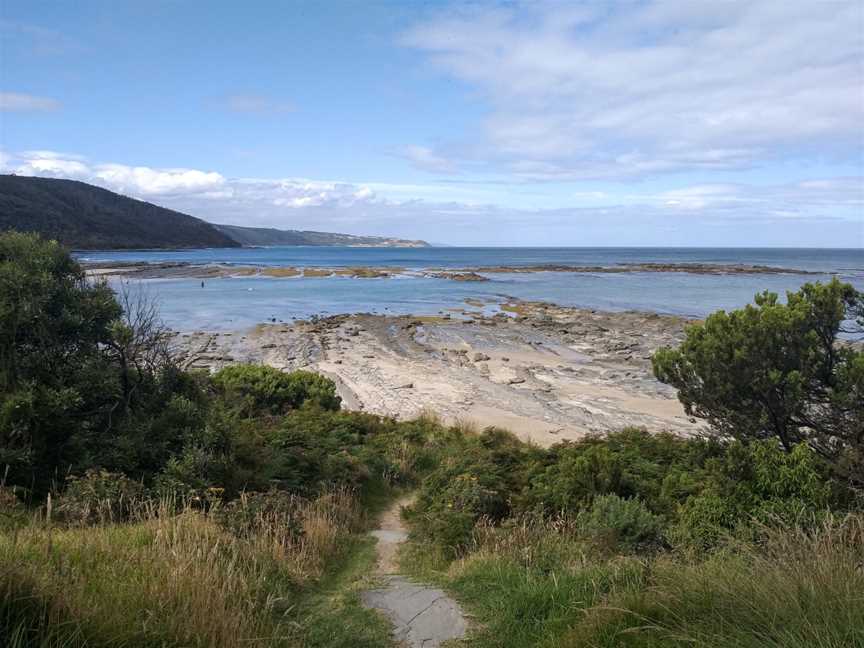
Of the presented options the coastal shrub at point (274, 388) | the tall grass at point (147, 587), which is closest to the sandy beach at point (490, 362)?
the coastal shrub at point (274, 388)

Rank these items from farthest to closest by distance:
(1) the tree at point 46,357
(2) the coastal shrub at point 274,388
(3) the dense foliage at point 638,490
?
(2) the coastal shrub at point 274,388, (1) the tree at point 46,357, (3) the dense foliage at point 638,490

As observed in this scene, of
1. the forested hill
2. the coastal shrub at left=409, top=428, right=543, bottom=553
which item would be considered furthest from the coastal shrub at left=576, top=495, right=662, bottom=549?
the forested hill

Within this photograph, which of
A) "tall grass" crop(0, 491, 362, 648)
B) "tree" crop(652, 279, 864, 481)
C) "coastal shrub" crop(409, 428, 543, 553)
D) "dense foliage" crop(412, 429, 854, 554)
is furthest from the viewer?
"tree" crop(652, 279, 864, 481)

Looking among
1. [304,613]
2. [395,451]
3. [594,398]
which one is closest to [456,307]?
[594,398]

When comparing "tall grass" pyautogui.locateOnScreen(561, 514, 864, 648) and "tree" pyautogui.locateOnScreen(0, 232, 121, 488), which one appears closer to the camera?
"tall grass" pyautogui.locateOnScreen(561, 514, 864, 648)

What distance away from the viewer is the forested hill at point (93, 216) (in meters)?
108

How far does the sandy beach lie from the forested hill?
260ft

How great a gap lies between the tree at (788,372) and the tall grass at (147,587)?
6.91 m

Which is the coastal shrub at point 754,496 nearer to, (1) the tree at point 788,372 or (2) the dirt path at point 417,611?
(1) the tree at point 788,372

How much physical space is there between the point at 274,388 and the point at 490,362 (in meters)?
12.7

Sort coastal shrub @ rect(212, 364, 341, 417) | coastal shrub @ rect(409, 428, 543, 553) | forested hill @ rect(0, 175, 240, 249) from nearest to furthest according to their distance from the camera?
coastal shrub @ rect(409, 428, 543, 553)
coastal shrub @ rect(212, 364, 341, 417)
forested hill @ rect(0, 175, 240, 249)

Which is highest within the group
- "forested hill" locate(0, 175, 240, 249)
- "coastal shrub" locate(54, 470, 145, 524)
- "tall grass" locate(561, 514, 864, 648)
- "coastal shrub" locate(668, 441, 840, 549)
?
"forested hill" locate(0, 175, 240, 249)

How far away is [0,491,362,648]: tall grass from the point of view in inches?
114

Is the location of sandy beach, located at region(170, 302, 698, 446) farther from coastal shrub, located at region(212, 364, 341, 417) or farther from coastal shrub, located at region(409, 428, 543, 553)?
coastal shrub, located at region(409, 428, 543, 553)
